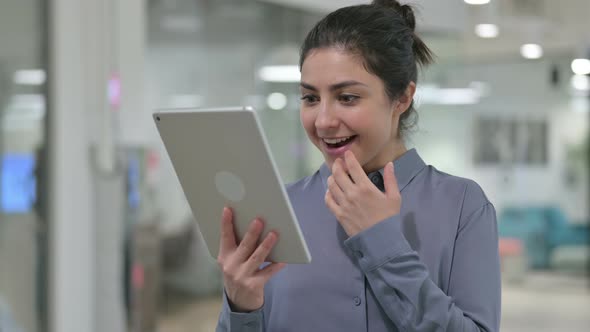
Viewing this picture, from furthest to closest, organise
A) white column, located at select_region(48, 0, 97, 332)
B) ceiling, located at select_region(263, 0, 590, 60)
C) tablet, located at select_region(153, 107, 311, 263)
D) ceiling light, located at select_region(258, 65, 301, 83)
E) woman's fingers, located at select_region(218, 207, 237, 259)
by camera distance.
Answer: ceiling light, located at select_region(258, 65, 301, 83), ceiling, located at select_region(263, 0, 590, 60), white column, located at select_region(48, 0, 97, 332), woman's fingers, located at select_region(218, 207, 237, 259), tablet, located at select_region(153, 107, 311, 263)

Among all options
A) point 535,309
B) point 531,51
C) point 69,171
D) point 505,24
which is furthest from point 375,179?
point 531,51

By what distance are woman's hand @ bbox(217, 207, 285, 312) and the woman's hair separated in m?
0.35

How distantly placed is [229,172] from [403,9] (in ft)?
1.78

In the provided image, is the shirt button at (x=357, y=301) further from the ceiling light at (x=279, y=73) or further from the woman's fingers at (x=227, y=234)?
the ceiling light at (x=279, y=73)

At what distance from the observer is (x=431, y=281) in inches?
52.6

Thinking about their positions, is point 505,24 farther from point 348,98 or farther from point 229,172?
point 229,172

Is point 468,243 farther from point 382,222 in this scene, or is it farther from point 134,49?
point 134,49

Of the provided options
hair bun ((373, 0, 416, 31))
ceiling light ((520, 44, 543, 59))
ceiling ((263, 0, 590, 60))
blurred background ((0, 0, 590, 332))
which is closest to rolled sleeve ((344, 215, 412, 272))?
hair bun ((373, 0, 416, 31))

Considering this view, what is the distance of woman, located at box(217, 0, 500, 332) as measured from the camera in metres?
1.35

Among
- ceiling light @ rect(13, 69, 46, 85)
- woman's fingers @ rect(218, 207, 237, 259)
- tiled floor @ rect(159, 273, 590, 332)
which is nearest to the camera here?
woman's fingers @ rect(218, 207, 237, 259)

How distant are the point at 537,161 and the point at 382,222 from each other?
841cm

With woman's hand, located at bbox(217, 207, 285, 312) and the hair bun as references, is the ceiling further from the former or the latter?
woman's hand, located at bbox(217, 207, 285, 312)

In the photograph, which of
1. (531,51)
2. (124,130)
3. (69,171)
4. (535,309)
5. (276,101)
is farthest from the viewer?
(531,51)

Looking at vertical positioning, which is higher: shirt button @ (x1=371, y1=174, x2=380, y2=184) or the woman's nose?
the woman's nose
